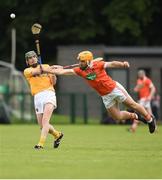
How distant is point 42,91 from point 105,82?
136 cm

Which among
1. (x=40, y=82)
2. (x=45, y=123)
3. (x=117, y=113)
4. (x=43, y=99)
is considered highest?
(x=40, y=82)

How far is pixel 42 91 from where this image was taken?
62.3 feet

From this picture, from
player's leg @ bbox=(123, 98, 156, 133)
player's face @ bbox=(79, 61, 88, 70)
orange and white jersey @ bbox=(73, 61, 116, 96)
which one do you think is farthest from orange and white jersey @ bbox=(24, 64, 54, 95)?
player's leg @ bbox=(123, 98, 156, 133)

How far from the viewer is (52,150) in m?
18.4

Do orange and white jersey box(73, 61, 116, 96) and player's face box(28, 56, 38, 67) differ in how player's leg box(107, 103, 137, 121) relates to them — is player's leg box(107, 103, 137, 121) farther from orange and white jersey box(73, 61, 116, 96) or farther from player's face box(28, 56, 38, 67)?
player's face box(28, 56, 38, 67)

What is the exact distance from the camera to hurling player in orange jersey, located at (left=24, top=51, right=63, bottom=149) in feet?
61.3

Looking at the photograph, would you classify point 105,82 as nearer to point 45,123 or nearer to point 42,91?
point 42,91

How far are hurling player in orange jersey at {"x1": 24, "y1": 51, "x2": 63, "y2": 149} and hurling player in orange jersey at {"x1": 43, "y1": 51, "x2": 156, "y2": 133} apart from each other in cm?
43

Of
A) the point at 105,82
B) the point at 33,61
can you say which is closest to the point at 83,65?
the point at 105,82

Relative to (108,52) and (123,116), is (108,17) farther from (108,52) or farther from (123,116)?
(123,116)

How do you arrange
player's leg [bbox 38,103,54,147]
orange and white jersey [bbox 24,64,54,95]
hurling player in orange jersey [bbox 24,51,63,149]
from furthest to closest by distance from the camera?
orange and white jersey [bbox 24,64,54,95] < hurling player in orange jersey [bbox 24,51,63,149] < player's leg [bbox 38,103,54,147]

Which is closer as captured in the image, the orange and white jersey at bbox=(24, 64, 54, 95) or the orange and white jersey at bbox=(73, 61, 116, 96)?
the orange and white jersey at bbox=(73, 61, 116, 96)

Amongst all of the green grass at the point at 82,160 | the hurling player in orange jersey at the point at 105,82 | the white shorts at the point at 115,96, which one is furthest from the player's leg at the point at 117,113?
→ the green grass at the point at 82,160

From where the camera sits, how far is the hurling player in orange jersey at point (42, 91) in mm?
18688
